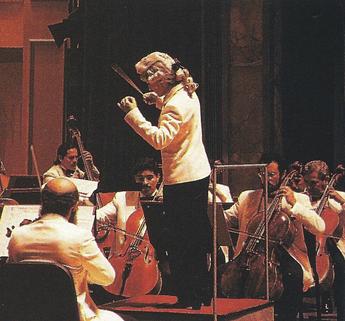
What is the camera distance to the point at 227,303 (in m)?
5.49

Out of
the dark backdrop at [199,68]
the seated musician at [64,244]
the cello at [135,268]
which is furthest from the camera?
the dark backdrop at [199,68]

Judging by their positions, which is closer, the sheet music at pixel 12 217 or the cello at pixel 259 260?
the sheet music at pixel 12 217

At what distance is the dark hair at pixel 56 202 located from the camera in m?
4.06

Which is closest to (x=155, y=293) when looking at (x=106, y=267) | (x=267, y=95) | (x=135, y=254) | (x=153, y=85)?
(x=135, y=254)

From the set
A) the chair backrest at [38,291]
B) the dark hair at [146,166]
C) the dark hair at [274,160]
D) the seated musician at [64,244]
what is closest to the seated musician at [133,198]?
the dark hair at [146,166]

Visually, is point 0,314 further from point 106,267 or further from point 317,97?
point 317,97

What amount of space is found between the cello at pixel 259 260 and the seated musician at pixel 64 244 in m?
1.99

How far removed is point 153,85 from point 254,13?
3672mm

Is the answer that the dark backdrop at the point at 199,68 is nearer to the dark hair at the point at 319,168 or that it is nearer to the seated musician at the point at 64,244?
the dark hair at the point at 319,168

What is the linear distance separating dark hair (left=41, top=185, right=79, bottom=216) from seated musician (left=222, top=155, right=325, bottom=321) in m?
2.15

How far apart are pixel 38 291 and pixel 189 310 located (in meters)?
1.50

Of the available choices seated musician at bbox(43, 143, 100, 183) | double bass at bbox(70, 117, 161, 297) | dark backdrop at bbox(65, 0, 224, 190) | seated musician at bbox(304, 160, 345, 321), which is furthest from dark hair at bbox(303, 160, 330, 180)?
dark backdrop at bbox(65, 0, 224, 190)

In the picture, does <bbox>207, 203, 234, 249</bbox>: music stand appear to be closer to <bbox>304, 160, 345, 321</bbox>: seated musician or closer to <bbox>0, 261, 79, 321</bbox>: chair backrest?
<bbox>304, 160, 345, 321</bbox>: seated musician

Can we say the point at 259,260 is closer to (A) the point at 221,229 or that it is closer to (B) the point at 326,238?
(A) the point at 221,229
